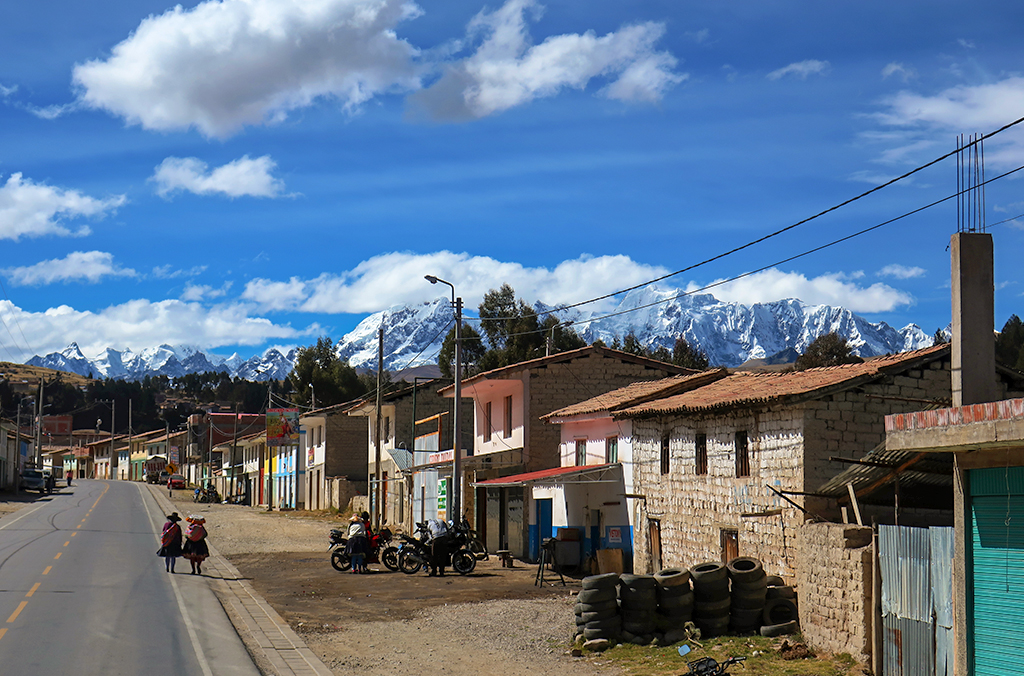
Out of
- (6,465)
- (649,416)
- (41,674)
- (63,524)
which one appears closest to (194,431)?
(6,465)

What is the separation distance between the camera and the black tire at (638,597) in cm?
1670

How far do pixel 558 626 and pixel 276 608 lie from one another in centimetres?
639

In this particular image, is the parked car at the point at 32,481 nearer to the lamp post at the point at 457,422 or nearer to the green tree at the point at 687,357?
the green tree at the point at 687,357

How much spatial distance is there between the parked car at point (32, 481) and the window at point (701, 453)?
225 feet

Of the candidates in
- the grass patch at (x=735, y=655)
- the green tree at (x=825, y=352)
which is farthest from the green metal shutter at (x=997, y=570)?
the green tree at (x=825, y=352)

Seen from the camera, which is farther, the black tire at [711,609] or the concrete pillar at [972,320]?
the black tire at [711,609]

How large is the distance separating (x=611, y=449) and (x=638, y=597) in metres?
11.9

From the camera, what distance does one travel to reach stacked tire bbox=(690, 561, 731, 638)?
54.7ft

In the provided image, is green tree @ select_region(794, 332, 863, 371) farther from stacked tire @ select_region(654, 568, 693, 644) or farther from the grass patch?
the grass patch

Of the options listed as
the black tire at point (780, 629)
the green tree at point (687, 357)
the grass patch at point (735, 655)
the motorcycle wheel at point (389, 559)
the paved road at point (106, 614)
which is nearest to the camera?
the grass patch at point (735, 655)

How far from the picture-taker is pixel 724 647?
51.7ft

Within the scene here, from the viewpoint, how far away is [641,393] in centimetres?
2884

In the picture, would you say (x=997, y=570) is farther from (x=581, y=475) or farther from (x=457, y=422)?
(x=457, y=422)

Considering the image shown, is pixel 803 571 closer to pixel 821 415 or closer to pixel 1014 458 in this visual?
pixel 821 415
